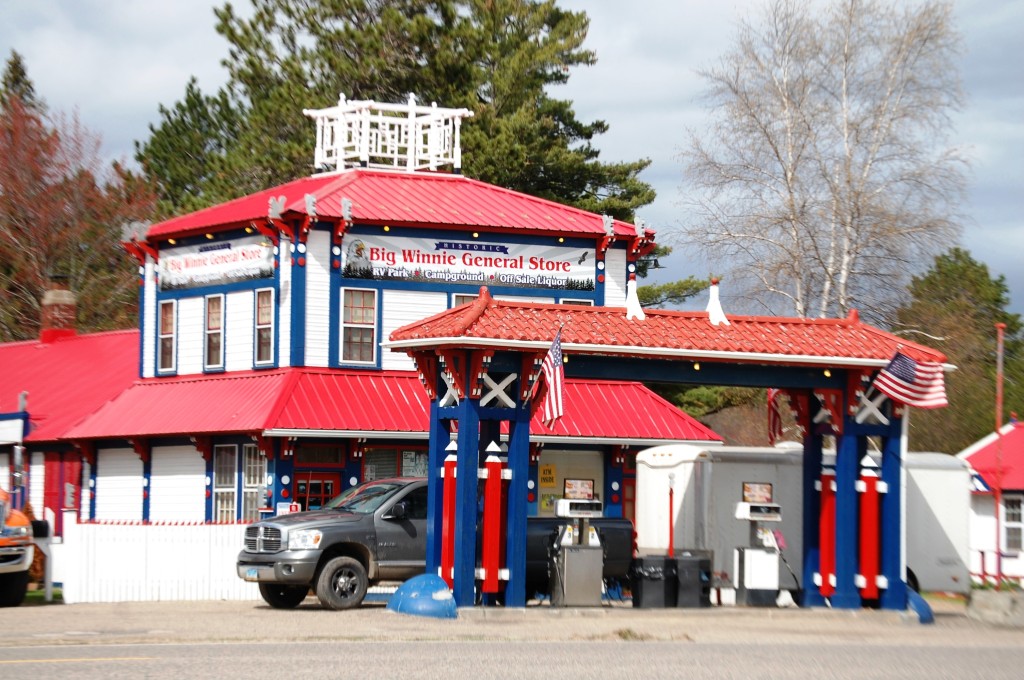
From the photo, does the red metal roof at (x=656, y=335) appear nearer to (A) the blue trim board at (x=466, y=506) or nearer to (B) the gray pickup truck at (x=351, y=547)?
(A) the blue trim board at (x=466, y=506)

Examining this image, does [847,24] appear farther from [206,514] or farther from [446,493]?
[446,493]

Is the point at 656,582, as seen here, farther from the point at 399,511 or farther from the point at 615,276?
the point at 615,276

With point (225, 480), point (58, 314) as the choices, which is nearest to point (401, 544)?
point (225, 480)

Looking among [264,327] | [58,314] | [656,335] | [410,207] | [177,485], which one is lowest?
[177,485]

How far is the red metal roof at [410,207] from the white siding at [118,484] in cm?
501

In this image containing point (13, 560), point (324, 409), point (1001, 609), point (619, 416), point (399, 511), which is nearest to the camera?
point (1001, 609)

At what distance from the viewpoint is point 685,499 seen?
27.9 meters

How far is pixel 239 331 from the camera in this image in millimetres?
33969

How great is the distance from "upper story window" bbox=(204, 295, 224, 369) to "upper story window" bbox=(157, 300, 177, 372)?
119 cm

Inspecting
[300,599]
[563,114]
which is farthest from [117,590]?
[563,114]

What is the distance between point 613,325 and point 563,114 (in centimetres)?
3226

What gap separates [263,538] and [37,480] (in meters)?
17.7

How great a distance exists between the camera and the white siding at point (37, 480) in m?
39.5

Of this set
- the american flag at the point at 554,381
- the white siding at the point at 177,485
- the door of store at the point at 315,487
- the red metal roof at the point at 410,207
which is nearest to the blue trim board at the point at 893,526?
the american flag at the point at 554,381
